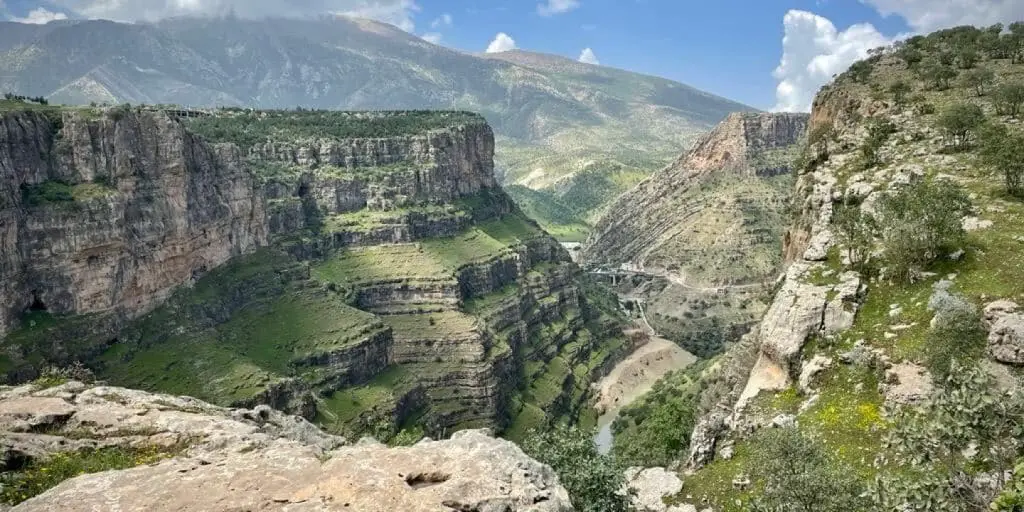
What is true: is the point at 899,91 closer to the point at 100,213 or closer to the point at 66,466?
the point at 66,466

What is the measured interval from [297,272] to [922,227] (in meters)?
89.7

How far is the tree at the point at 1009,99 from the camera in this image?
5597 centimetres

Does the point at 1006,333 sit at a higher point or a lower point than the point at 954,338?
higher

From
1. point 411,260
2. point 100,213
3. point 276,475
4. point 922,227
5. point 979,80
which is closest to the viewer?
point 276,475

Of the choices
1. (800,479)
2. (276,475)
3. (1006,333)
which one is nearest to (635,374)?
(1006,333)

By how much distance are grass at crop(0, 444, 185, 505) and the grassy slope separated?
27387 mm

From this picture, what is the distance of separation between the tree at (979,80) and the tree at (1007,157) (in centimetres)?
1633

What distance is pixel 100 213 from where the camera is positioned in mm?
73688

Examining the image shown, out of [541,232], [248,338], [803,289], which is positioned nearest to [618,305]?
[541,232]

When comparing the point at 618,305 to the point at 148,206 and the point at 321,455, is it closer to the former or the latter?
the point at 148,206

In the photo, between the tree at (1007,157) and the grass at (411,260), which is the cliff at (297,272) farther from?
the tree at (1007,157)

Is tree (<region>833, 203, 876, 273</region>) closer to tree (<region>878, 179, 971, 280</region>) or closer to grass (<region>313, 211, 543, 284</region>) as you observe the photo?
tree (<region>878, 179, 971, 280</region>)

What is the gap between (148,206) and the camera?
3174 inches

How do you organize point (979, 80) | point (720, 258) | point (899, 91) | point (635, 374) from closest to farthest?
point (979, 80)
point (899, 91)
point (635, 374)
point (720, 258)
